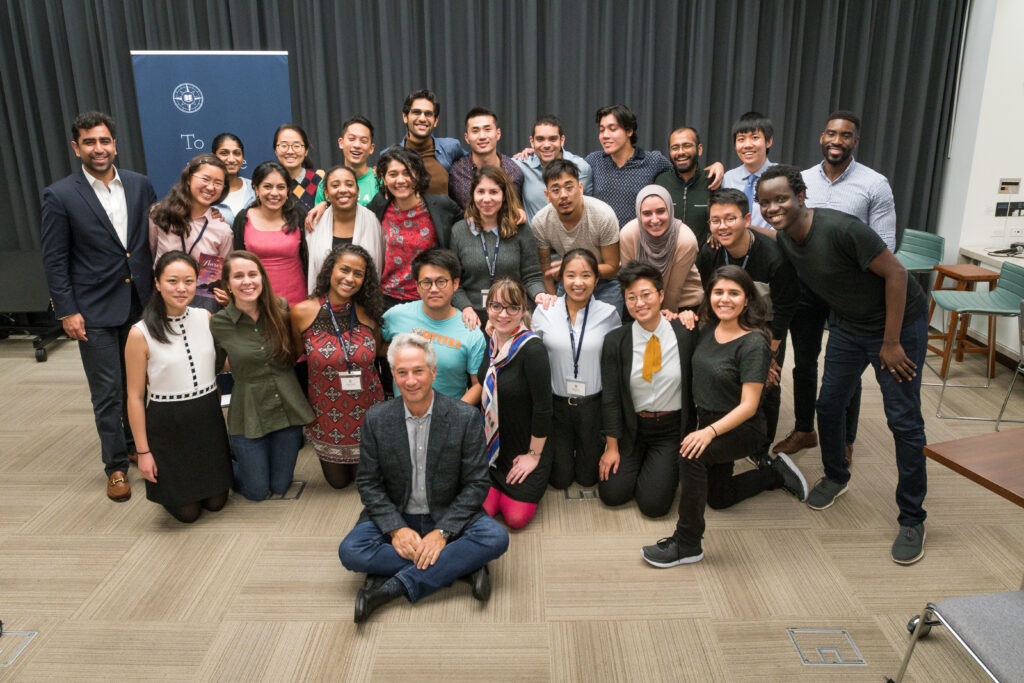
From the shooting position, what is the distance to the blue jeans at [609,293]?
11.6ft

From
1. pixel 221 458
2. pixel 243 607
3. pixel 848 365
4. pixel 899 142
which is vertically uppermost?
pixel 899 142

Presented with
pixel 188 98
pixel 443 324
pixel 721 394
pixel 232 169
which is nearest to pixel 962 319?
pixel 721 394

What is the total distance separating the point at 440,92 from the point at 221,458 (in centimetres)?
387

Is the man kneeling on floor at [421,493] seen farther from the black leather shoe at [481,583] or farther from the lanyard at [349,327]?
the lanyard at [349,327]

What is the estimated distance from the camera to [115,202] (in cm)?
341

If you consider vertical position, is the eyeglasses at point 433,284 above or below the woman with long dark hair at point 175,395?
above

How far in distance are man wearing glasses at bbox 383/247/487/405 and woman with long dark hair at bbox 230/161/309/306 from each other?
2.11ft

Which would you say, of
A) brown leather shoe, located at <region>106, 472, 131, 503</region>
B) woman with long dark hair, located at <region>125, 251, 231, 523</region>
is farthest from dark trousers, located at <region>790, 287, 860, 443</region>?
brown leather shoe, located at <region>106, 472, 131, 503</region>

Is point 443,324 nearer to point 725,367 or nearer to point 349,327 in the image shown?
point 349,327

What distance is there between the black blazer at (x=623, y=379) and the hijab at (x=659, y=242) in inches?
14.3

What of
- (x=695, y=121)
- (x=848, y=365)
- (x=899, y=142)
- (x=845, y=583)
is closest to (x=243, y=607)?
(x=845, y=583)

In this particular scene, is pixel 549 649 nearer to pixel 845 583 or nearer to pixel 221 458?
pixel 845 583

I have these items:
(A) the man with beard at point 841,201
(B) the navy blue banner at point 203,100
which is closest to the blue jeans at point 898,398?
(A) the man with beard at point 841,201

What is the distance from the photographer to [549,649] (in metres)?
2.40
